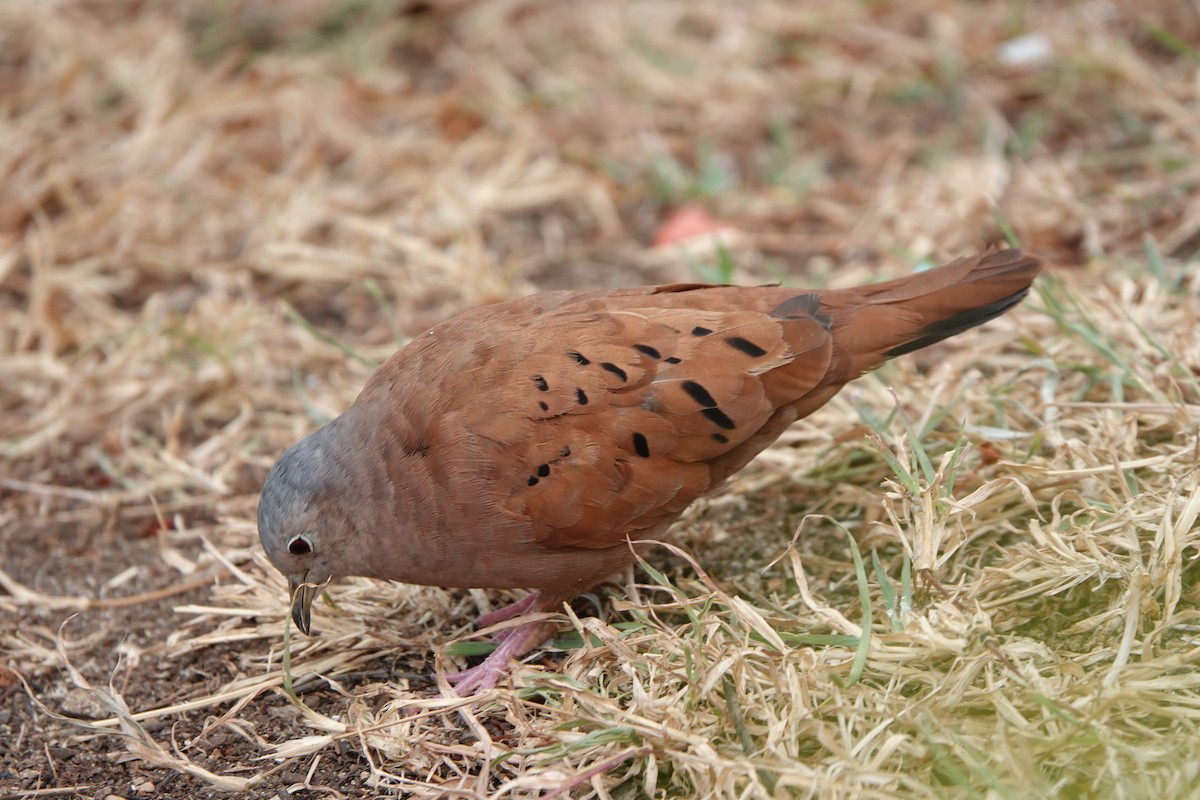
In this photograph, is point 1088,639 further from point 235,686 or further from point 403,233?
point 403,233

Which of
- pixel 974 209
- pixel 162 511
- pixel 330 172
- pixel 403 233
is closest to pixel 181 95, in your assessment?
pixel 330 172

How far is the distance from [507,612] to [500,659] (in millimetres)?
266

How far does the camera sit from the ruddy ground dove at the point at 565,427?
327 centimetres

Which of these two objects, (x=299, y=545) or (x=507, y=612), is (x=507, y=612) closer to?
(x=507, y=612)

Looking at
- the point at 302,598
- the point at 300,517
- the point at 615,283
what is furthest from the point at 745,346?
the point at 615,283

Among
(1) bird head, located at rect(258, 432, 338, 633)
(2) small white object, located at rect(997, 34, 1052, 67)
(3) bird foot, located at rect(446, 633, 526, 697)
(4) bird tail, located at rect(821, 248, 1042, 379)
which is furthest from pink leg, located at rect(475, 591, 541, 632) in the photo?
(2) small white object, located at rect(997, 34, 1052, 67)

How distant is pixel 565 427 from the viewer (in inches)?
129

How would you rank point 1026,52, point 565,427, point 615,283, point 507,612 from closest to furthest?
point 565,427, point 507,612, point 615,283, point 1026,52

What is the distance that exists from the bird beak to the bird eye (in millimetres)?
90

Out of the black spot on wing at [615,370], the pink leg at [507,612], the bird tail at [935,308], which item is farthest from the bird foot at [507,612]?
the bird tail at [935,308]

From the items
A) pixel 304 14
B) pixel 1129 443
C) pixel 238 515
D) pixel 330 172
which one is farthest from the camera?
pixel 304 14

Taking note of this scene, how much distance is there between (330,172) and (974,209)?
10.9 feet

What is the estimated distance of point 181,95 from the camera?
6.95 meters

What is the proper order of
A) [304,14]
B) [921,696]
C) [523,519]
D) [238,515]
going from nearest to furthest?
[921,696], [523,519], [238,515], [304,14]
